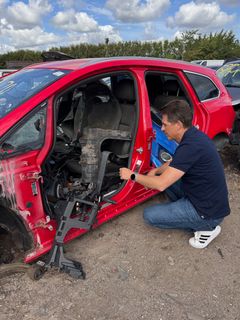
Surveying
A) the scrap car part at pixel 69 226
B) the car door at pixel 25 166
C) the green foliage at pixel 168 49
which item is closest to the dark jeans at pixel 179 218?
the scrap car part at pixel 69 226

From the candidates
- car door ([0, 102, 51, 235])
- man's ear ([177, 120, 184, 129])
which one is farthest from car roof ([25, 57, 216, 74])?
man's ear ([177, 120, 184, 129])

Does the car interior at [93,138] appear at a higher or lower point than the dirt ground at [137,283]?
higher

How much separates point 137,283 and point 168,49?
1564 inches

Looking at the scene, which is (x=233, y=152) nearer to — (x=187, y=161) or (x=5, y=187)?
(x=187, y=161)

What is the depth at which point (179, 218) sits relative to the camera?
2.93 metres

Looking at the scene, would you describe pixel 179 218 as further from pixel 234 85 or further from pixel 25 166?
pixel 234 85

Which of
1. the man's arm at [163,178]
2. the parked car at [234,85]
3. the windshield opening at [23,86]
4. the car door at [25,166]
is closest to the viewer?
the car door at [25,166]

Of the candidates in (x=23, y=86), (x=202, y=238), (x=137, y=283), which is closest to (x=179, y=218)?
(x=202, y=238)

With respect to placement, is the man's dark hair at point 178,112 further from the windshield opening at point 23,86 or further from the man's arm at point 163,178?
the windshield opening at point 23,86

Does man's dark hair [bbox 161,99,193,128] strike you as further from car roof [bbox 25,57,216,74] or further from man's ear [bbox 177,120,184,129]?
car roof [bbox 25,57,216,74]

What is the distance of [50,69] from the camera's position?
9.07 ft

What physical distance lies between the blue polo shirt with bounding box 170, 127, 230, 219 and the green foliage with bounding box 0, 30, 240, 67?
31.6 metres

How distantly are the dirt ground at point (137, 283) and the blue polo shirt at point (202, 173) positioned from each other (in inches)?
17.2

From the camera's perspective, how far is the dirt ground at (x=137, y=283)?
2234mm
